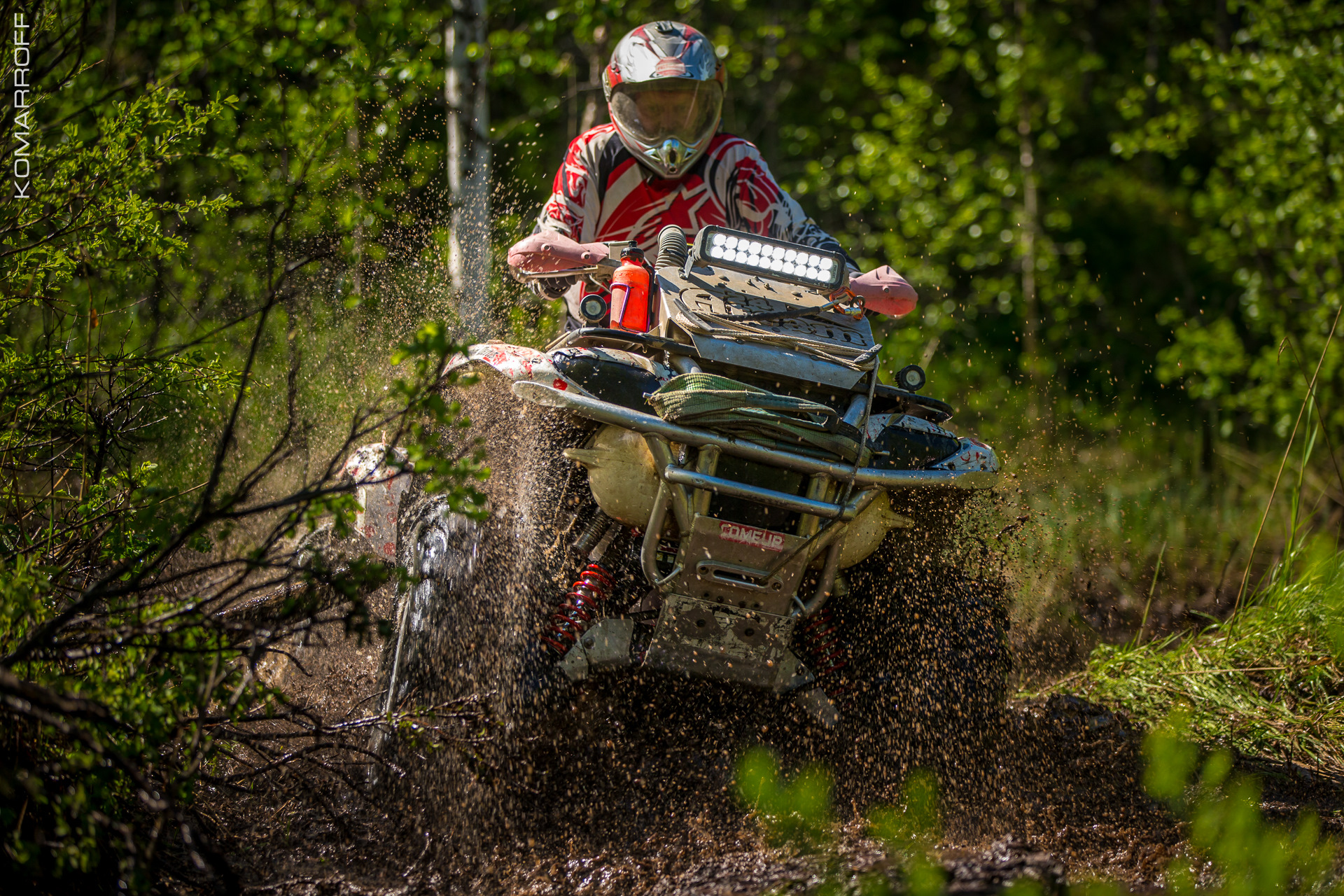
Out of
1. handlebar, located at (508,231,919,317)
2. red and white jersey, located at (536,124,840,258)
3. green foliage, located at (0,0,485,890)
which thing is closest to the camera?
green foliage, located at (0,0,485,890)

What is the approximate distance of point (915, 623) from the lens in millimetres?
3785

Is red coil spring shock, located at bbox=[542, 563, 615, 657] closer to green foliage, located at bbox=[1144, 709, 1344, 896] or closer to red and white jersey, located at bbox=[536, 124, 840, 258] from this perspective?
red and white jersey, located at bbox=[536, 124, 840, 258]

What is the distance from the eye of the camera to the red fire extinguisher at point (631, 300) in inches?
145

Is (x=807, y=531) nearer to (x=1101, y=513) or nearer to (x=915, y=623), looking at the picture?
(x=915, y=623)

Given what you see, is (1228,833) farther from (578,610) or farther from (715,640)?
(578,610)

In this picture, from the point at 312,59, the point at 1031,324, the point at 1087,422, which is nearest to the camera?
the point at 312,59

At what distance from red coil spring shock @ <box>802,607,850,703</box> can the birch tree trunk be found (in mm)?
5308

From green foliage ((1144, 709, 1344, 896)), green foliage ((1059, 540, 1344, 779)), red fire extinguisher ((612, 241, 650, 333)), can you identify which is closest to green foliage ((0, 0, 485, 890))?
red fire extinguisher ((612, 241, 650, 333))

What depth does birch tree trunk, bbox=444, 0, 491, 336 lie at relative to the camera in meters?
8.46

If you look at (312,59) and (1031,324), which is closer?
(312,59)

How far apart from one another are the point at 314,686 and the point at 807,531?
2276 millimetres

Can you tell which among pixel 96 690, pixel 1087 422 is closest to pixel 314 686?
pixel 96 690

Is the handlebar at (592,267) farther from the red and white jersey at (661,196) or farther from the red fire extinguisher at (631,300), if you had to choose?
the red and white jersey at (661,196)

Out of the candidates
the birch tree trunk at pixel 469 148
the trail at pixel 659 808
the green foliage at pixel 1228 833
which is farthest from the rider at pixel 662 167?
the birch tree trunk at pixel 469 148
